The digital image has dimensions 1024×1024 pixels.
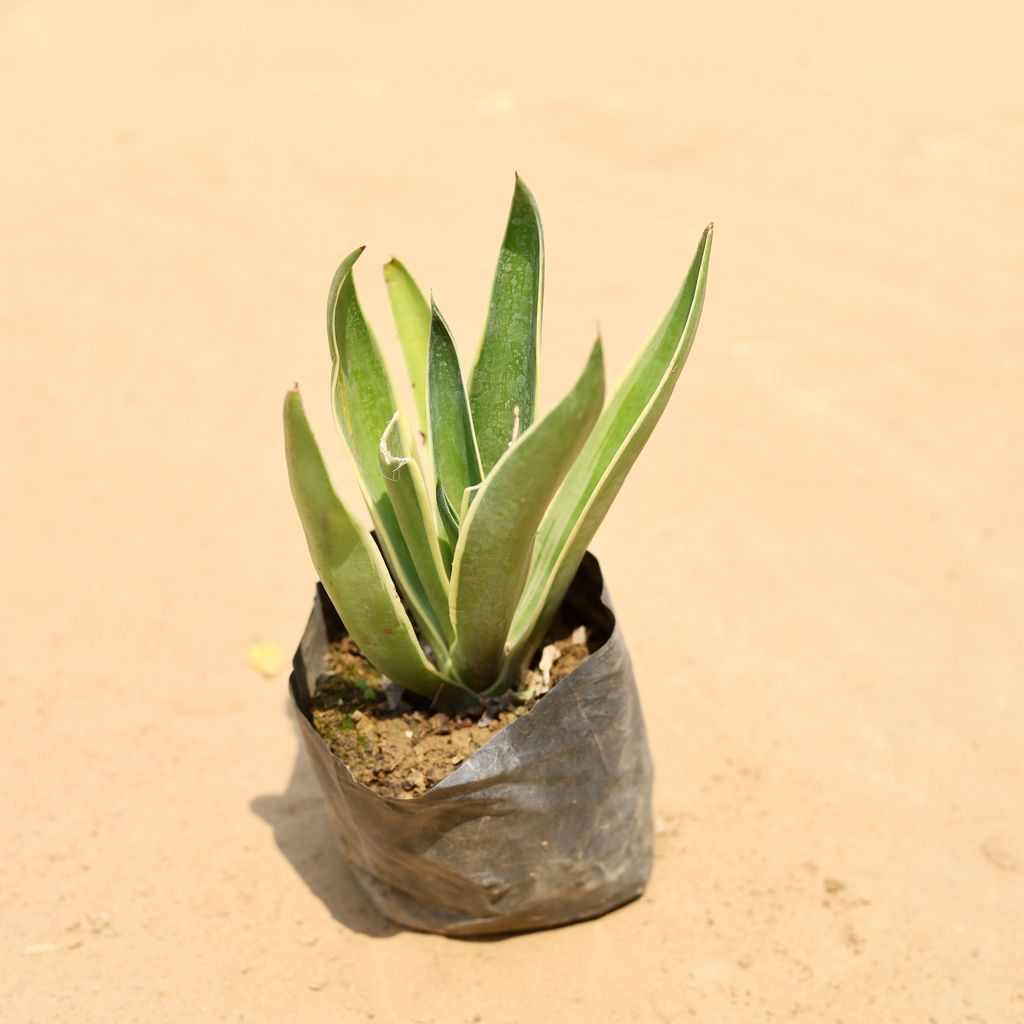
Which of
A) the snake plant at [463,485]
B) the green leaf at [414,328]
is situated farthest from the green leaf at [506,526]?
the green leaf at [414,328]

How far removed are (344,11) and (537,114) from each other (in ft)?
3.86

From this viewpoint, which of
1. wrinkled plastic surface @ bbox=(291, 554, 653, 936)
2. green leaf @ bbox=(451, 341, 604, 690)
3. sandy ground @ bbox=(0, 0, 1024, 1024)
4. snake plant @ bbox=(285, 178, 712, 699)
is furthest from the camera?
sandy ground @ bbox=(0, 0, 1024, 1024)

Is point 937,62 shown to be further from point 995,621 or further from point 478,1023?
point 478,1023

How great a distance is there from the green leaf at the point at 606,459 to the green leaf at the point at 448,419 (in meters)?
0.14

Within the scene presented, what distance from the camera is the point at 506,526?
5.06 ft

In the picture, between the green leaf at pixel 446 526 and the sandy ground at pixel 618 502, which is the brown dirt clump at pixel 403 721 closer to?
the green leaf at pixel 446 526

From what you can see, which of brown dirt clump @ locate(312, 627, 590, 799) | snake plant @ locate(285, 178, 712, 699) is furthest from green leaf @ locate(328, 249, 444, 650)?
brown dirt clump @ locate(312, 627, 590, 799)

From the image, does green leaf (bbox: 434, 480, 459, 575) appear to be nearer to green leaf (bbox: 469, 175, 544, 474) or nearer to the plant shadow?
green leaf (bbox: 469, 175, 544, 474)

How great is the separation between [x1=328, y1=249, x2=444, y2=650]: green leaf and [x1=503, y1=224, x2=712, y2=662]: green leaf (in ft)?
0.53

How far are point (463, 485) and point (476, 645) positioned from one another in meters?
0.23

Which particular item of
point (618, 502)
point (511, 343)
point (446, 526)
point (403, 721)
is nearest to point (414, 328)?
point (511, 343)

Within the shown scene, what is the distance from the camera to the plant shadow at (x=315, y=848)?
199 cm

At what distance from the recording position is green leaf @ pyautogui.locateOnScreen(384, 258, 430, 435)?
71.9 inches

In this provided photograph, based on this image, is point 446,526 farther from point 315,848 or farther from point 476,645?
point 315,848
